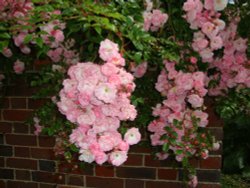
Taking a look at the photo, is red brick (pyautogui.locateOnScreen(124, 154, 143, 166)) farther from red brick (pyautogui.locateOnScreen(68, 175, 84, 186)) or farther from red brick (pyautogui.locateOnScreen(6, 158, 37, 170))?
red brick (pyautogui.locateOnScreen(6, 158, 37, 170))

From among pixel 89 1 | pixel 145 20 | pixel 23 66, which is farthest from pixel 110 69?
pixel 23 66

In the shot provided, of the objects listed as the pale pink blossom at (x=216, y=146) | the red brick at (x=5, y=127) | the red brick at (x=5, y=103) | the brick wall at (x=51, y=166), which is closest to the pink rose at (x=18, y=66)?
the brick wall at (x=51, y=166)

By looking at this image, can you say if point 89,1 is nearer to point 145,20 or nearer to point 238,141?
point 145,20

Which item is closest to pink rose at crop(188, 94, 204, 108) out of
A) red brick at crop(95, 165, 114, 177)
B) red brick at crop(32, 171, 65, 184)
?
red brick at crop(95, 165, 114, 177)

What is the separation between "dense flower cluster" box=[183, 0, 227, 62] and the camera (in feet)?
4.88

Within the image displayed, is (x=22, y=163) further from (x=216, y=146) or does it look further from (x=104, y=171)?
(x=216, y=146)

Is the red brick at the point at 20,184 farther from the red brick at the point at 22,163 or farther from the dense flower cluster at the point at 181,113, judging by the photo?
the dense flower cluster at the point at 181,113

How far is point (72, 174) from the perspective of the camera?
2.10m

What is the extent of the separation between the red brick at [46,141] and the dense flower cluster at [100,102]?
79cm

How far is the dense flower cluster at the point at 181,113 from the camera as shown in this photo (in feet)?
5.19

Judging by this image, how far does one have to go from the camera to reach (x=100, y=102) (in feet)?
3.83

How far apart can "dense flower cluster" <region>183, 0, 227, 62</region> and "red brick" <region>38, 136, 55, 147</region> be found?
93 cm

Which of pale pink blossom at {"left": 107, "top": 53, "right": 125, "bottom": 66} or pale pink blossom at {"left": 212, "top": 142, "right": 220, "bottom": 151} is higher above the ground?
pale pink blossom at {"left": 107, "top": 53, "right": 125, "bottom": 66}

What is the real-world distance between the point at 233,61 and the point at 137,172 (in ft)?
2.55
